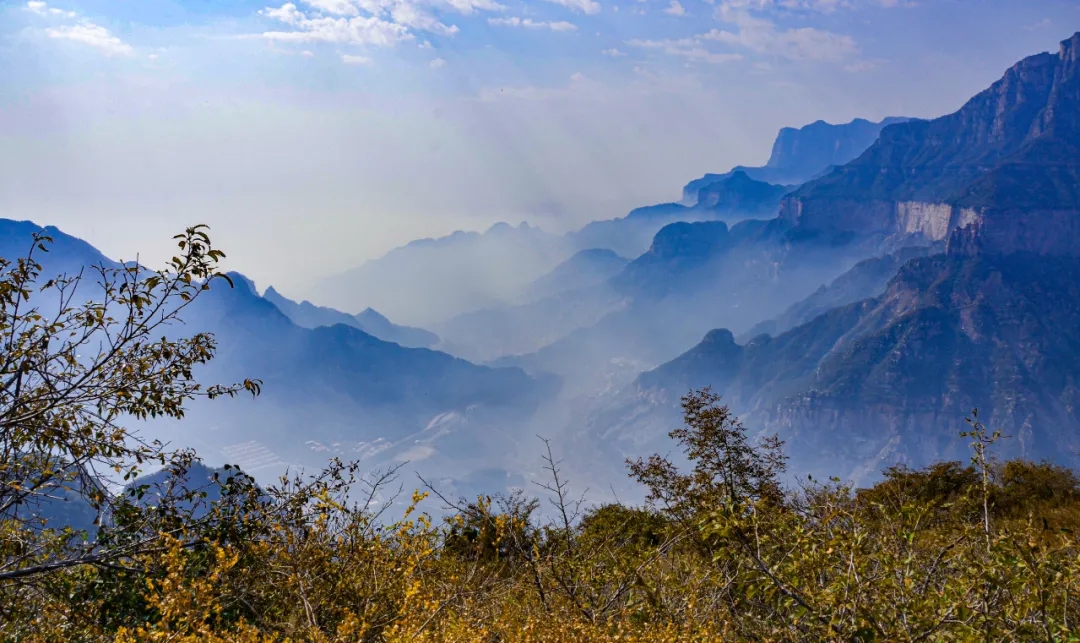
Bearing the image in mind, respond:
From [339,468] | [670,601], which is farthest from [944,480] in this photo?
[339,468]

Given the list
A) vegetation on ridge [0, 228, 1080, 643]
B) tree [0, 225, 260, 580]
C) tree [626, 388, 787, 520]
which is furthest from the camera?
tree [626, 388, 787, 520]

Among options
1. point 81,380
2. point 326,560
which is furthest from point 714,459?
point 81,380

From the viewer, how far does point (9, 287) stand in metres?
6.72

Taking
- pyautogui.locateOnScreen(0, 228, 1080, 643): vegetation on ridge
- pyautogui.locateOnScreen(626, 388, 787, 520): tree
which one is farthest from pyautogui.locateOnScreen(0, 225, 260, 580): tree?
pyautogui.locateOnScreen(626, 388, 787, 520): tree

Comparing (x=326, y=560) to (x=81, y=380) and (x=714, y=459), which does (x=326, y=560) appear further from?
(x=714, y=459)

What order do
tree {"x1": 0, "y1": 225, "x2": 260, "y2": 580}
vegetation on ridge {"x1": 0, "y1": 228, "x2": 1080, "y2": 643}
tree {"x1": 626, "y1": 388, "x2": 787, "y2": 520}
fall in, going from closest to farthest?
vegetation on ridge {"x1": 0, "y1": 228, "x2": 1080, "y2": 643}
tree {"x1": 0, "y1": 225, "x2": 260, "y2": 580}
tree {"x1": 626, "y1": 388, "x2": 787, "y2": 520}

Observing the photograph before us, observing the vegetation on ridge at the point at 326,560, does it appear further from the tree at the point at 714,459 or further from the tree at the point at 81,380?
the tree at the point at 714,459

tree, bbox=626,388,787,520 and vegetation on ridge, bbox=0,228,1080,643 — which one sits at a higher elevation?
tree, bbox=626,388,787,520

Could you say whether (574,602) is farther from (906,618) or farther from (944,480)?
(944,480)

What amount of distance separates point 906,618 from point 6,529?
792 cm

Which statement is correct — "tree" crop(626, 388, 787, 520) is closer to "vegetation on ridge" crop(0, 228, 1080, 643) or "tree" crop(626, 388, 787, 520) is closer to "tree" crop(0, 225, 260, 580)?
"vegetation on ridge" crop(0, 228, 1080, 643)

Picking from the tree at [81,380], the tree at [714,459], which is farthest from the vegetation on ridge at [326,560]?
the tree at [714,459]

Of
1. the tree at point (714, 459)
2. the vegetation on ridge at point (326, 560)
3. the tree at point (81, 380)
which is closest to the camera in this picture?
the vegetation on ridge at point (326, 560)

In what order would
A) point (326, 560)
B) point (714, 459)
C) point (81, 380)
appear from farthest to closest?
1. point (714, 459)
2. point (326, 560)
3. point (81, 380)
